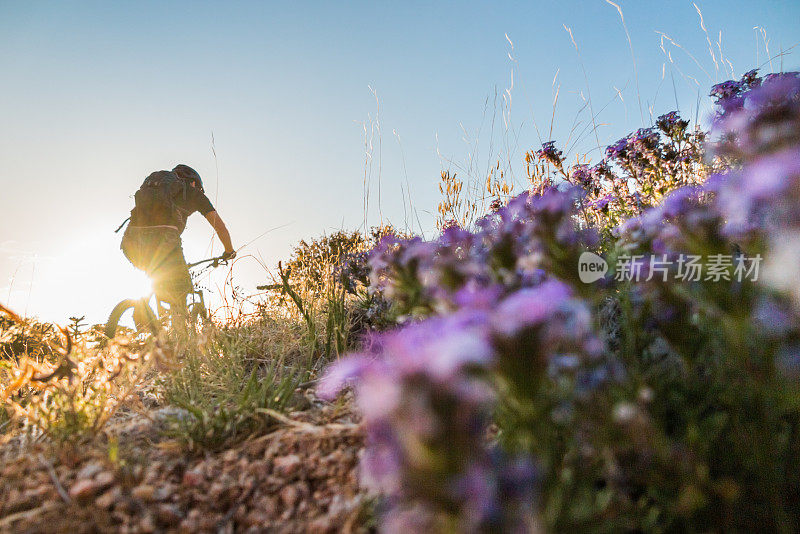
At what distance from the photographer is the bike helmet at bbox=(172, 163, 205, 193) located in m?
7.06

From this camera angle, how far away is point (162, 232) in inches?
257

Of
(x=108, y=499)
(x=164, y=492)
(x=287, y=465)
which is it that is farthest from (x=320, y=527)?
(x=108, y=499)

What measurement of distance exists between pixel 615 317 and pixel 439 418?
237cm

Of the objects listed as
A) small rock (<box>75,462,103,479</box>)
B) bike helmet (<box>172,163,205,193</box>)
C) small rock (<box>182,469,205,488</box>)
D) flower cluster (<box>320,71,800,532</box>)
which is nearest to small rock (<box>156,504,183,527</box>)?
small rock (<box>182,469,205,488</box>)

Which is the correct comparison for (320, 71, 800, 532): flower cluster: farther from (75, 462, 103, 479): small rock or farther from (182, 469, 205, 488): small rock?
(75, 462, 103, 479): small rock

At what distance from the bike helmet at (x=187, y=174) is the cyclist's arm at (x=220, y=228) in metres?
0.43

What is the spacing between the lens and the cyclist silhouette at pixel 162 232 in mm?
6477

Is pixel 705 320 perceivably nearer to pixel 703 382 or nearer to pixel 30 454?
pixel 703 382

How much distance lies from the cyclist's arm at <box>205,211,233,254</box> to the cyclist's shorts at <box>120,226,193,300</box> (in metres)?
0.52

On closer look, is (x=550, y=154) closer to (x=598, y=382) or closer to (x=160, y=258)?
(x=598, y=382)

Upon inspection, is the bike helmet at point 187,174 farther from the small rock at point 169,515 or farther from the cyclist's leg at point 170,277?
the small rock at point 169,515

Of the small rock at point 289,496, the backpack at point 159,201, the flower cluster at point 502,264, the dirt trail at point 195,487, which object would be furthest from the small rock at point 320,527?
the backpack at point 159,201

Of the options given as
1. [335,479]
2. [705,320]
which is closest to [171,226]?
[335,479]

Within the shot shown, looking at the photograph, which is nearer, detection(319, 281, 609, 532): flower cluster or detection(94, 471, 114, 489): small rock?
detection(319, 281, 609, 532): flower cluster
